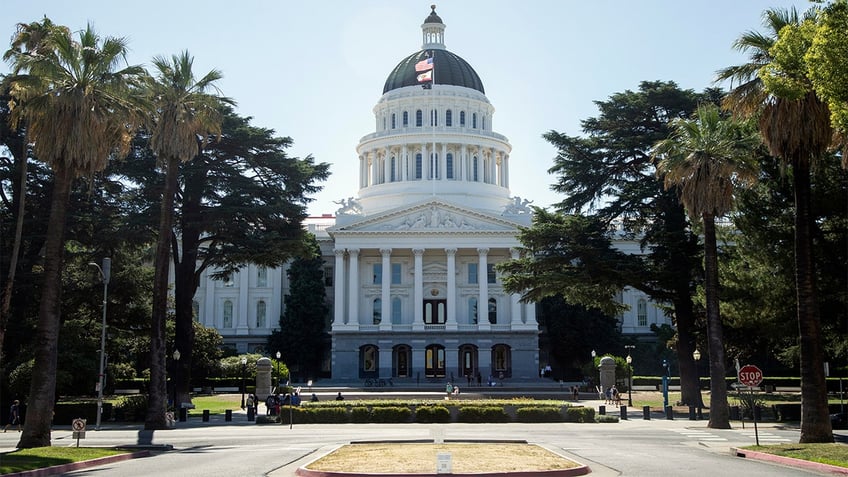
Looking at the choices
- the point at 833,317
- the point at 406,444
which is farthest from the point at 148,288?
the point at 833,317

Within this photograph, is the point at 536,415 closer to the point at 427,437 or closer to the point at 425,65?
the point at 427,437

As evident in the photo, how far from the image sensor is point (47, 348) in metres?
26.2

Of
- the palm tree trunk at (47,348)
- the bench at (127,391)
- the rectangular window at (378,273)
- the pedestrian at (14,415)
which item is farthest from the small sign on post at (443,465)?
the rectangular window at (378,273)

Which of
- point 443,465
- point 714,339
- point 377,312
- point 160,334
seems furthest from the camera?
point 377,312

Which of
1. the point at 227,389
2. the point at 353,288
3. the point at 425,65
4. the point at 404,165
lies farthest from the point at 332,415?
the point at 404,165

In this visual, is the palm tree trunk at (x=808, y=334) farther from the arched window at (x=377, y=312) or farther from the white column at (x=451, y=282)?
the arched window at (x=377, y=312)

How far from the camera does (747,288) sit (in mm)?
37625

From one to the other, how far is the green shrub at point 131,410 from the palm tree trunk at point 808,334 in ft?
94.0

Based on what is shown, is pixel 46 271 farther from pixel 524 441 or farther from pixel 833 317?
pixel 833 317

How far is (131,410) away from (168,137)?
13832 millimetres

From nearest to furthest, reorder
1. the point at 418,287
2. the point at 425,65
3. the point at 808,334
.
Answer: the point at 808,334 < the point at 418,287 < the point at 425,65

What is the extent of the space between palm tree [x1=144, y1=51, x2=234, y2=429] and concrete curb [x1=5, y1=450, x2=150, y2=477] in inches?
396

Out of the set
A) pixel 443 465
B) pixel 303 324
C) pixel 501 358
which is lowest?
pixel 443 465

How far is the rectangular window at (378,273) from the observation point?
280ft
